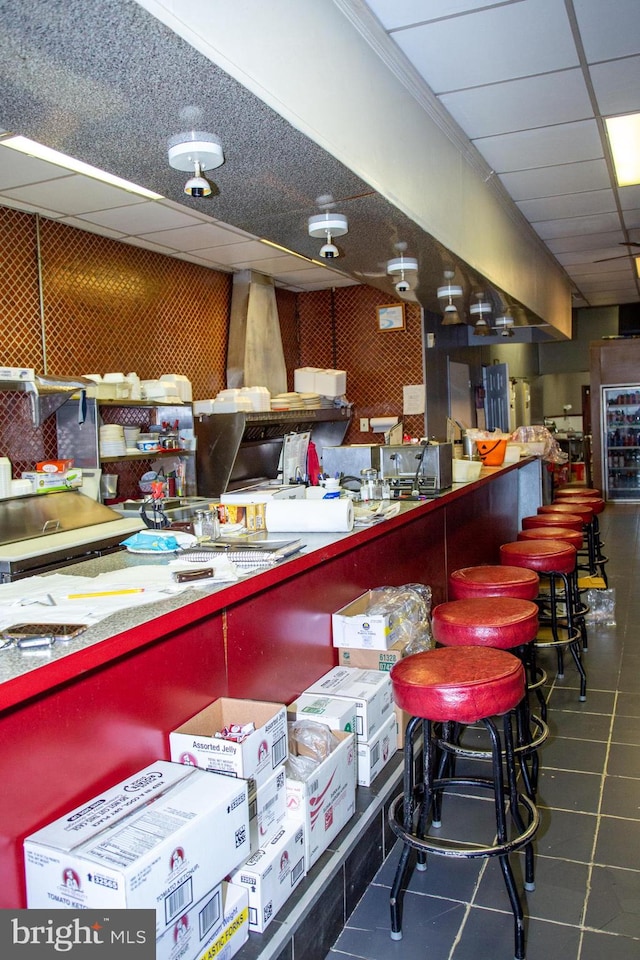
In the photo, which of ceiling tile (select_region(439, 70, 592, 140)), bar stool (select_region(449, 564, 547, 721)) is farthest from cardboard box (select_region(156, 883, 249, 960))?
ceiling tile (select_region(439, 70, 592, 140))

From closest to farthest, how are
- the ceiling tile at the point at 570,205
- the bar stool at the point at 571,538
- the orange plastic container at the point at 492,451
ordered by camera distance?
the bar stool at the point at 571,538 < the ceiling tile at the point at 570,205 < the orange plastic container at the point at 492,451

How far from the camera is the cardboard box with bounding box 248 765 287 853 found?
192cm

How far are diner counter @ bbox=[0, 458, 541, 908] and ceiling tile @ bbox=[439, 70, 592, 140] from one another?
229 cm

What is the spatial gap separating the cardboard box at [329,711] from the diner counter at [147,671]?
0.10 meters

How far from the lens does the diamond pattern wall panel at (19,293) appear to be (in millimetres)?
4879

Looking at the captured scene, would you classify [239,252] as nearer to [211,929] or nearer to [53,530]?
[53,530]

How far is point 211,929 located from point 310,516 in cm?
168

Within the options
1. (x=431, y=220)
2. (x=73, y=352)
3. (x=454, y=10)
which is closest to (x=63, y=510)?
(x=73, y=352)

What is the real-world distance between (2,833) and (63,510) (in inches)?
137

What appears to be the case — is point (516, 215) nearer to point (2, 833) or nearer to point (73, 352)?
point (73, 352)

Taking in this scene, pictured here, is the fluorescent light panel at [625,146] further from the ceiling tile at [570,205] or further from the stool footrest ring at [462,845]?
the stool footrest ring at [462,845]

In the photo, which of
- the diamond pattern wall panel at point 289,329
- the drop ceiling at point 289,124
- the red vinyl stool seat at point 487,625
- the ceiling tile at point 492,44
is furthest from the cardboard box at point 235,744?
the diamond pattern wall panel at point 289,329

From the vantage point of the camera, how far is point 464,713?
207cm

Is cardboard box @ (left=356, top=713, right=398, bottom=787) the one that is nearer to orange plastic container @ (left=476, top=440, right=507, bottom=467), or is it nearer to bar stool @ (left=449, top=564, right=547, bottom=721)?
bar stool @ (left=449, top=564, right=547, bottom=721)
